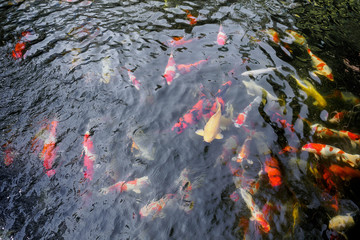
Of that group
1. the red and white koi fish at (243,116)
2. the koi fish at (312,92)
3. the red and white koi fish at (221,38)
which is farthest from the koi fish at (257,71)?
the red and white koi fish at (221,38)

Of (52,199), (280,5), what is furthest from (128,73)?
(280,5)

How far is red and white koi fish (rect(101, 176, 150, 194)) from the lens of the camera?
373 cm

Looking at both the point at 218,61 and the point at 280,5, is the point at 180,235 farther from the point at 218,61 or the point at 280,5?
the point at 280,5

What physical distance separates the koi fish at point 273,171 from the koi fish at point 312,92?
1.89 m

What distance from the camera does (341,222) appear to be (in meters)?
3.48

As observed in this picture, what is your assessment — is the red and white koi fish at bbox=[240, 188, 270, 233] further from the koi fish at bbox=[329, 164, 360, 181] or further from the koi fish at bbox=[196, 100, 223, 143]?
the koi fish at bbox=[329, 164, 360, 181]

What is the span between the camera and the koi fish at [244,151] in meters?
4.17

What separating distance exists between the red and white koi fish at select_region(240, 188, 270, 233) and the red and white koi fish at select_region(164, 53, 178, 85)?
9.04 ft

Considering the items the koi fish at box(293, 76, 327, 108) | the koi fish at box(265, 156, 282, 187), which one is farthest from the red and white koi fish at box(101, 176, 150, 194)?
the koi fish at box(293, 76, 327, 108)

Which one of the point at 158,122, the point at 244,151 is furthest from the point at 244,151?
the point at 158,122

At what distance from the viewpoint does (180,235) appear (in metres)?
3.38

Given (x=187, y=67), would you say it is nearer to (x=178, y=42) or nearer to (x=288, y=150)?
(x=178, y=42)

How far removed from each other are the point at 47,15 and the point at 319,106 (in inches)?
299

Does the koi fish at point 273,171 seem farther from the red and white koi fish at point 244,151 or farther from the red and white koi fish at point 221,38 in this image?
the red and white koi fish at point 221,38
